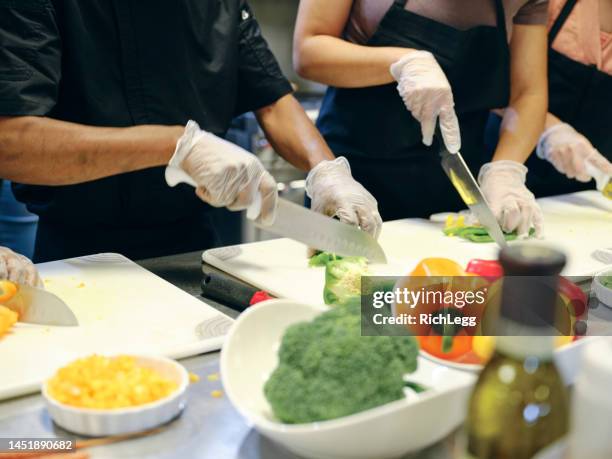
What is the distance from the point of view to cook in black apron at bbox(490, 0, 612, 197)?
2.58 meters

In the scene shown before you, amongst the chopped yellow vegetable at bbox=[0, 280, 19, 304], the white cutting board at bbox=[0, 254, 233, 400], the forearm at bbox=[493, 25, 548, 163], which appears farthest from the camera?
the forearm at bbox=[493, 25, 548, 163]

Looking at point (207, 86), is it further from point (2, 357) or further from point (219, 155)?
point (2, 357)

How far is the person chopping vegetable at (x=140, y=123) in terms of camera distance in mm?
1563

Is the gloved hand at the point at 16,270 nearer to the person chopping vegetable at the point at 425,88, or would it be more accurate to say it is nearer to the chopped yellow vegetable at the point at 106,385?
the chopped yellow vegetable at the point at 106,385

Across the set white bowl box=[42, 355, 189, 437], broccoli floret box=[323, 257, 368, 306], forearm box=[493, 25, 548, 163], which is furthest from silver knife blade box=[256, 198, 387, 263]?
forearm box=[493, 25, 548, 163]

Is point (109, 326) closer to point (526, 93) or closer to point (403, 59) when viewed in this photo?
point (403, 59)

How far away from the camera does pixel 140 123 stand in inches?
71.4

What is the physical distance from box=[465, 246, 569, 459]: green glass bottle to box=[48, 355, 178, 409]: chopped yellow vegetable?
0.43m

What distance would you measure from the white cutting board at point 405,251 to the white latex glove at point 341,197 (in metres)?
0.10

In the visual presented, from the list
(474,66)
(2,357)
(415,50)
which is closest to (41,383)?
(2,357)

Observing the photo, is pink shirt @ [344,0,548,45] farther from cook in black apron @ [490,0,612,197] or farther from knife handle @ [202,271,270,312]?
knife handle @ [202,271,270,312]

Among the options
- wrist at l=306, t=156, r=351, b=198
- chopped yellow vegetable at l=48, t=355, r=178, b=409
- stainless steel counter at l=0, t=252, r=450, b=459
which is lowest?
stainless steel counter at l=0, t=252, r=450, b=459

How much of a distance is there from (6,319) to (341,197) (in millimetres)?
867

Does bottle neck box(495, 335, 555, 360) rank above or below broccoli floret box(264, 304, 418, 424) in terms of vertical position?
above
